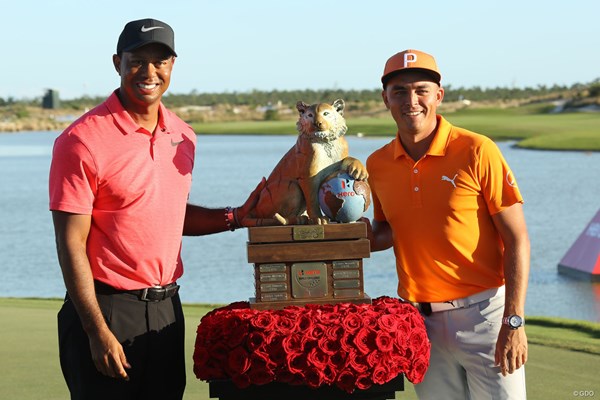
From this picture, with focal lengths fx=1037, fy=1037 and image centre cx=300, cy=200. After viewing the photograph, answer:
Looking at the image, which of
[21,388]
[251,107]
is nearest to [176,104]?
[251,107]

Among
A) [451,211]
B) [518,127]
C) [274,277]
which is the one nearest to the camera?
[274,277]

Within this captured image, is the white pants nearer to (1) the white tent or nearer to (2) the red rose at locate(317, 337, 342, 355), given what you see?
(2) the red rose at locate(317, 337, 342, 355)

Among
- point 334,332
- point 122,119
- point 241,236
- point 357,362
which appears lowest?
point 241,236

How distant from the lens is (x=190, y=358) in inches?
245

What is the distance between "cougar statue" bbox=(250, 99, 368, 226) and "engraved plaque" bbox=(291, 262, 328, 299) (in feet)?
0.58

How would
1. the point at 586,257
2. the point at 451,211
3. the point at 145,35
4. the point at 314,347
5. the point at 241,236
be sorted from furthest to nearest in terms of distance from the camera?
the point at 241,236 < the point at 586,257 < the point at 451,211 < the point at 145,35 < the point at 314,347

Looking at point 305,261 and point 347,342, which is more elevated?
point 305,261

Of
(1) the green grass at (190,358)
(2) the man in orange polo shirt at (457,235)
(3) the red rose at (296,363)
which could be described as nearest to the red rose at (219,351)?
(3) the red rose at (296,363)

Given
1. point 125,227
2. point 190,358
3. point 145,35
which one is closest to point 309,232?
point 125,227

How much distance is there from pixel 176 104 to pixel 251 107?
582 centimetres

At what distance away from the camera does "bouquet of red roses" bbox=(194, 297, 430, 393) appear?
3.60 m

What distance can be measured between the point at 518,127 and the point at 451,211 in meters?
50.3

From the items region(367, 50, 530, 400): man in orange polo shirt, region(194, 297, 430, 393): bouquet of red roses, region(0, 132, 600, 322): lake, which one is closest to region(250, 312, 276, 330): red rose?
region(194, 297, 430, 393): bouquet of red roses

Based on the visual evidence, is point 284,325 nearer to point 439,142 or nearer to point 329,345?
point 329,345
